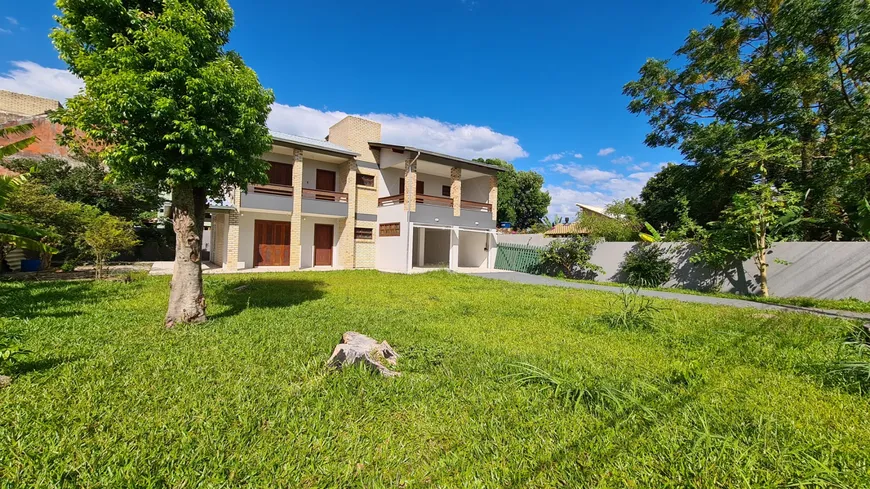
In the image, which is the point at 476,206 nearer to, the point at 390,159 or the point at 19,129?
the point at 390,159

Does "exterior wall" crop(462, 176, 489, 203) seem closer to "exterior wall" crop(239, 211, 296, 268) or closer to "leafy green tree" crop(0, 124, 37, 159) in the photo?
"exterior wall" crop(239, 211, 296, 268)

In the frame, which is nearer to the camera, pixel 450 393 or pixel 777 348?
pixel 450 393

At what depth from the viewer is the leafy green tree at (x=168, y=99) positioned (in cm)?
507

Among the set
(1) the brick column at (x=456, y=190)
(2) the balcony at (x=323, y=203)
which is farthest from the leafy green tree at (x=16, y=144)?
(1) the brick column at (x=456, y=190)

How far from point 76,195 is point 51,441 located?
20915 mm

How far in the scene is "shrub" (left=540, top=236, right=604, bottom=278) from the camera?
16219 mm

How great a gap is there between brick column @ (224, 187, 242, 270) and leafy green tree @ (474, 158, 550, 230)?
27.9 m

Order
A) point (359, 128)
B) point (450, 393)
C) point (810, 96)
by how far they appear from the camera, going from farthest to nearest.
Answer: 1. point (359, 128)
2. point (810, 96)
3. point (450, 393)

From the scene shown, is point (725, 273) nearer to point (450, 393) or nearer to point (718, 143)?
point (718, 143)

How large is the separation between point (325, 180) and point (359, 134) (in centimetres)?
321

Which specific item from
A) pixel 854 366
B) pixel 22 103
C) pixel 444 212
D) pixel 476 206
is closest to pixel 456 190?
pixel 444 212

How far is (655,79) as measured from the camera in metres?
18.3

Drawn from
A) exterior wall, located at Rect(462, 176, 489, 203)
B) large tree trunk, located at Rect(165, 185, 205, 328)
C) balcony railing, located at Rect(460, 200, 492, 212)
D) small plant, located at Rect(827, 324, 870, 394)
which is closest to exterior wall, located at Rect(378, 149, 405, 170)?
balcony railing, located at Rect(460, 200, 492, 212)

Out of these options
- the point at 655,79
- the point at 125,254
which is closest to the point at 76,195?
the point at 125,254
